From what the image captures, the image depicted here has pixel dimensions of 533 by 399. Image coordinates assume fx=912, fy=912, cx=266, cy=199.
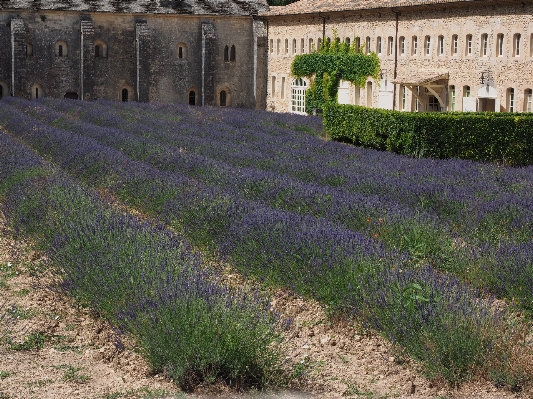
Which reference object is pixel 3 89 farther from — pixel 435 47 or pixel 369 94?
pixel 435 47

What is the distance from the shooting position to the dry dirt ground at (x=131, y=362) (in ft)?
17.7

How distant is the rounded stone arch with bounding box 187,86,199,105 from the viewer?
139 feet

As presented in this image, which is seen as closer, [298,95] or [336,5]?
[336,5]

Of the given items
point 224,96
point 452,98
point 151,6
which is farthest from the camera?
point 224,96

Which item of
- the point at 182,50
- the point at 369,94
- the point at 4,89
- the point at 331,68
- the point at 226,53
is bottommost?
the point at 4,89

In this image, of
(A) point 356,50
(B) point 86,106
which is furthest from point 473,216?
(A) point 356,50

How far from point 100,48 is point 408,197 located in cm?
3272

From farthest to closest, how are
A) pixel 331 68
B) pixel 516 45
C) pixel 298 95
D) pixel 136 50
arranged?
1. pixel 136 50
2. pixel 298 95
3. pixel 331 68
4. pixel 516 45

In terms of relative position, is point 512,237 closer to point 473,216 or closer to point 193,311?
point 473,216

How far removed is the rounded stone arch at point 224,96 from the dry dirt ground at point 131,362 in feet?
117

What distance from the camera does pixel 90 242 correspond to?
25.2 ft

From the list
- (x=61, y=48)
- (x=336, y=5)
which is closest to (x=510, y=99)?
(x=336, y=5)

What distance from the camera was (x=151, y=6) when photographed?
41.8 metres

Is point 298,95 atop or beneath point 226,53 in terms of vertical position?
beneath
